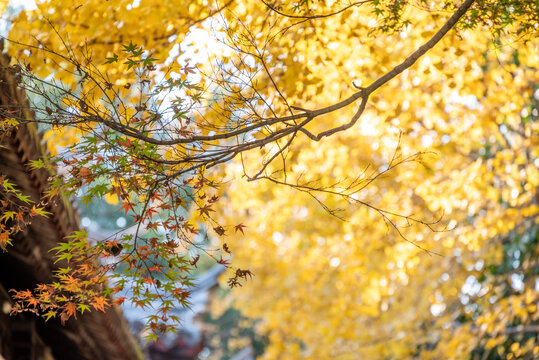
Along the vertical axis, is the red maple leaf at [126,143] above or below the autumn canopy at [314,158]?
below

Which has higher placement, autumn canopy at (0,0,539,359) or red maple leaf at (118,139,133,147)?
autumn canopy at (0,0,539,359)

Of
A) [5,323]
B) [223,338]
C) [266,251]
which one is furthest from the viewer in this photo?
[223,338]

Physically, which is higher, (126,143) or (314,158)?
(314,158)

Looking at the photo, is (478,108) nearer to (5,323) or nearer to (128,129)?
(128,129)

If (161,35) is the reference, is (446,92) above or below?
above

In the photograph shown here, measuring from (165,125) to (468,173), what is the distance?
4043 mm

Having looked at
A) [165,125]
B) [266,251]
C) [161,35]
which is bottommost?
[165,125]

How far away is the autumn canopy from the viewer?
2348 mm

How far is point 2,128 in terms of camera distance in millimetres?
2330

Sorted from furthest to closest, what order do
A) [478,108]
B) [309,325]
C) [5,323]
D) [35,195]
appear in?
[309,325] < [478,108] < [5,323] < [35,195]

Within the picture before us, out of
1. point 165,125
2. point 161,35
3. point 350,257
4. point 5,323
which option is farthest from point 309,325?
point 165,125

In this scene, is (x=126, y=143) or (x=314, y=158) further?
(x=314, y=158)

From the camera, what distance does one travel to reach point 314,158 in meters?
5.91

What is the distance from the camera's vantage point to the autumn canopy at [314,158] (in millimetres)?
2348
